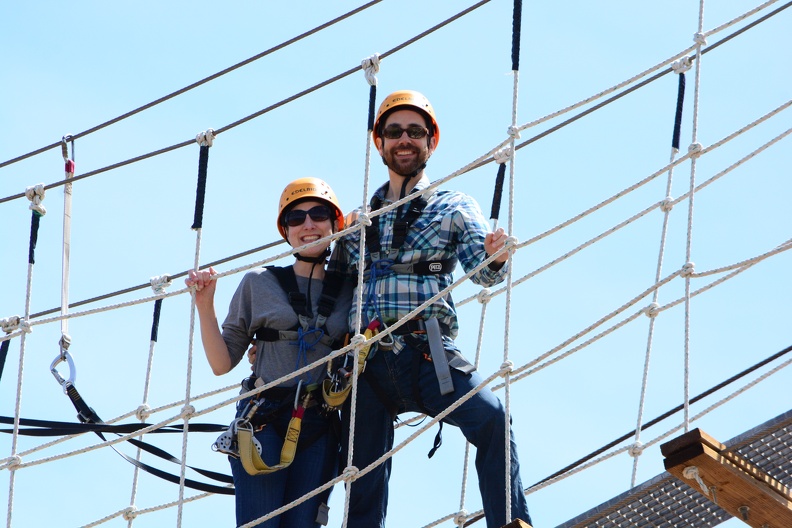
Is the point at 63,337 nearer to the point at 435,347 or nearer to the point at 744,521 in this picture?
the point at 435,347

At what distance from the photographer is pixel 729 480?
410 centimetres

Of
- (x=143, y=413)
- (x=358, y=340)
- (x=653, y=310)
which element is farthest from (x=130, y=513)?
(x=653, y=310)

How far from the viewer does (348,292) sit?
17.6 feet

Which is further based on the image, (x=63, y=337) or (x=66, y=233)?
(x=66, y=233)

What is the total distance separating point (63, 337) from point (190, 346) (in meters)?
0.77

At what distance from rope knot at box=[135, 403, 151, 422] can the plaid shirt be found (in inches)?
60.9

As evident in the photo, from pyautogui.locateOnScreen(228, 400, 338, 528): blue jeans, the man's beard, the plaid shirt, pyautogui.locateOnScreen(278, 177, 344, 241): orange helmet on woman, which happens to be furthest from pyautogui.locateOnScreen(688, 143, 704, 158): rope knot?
pyautogui.locateOnScreen(228, 400, 338, 528): blue jeans

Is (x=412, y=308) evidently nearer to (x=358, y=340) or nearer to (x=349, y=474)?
(x=358, y=340)

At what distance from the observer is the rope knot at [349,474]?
4961 millimetres

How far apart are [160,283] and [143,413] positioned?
2.08 feet

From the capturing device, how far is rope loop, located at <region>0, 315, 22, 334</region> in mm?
6172

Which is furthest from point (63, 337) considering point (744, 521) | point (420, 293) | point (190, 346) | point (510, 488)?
point (744, 521)

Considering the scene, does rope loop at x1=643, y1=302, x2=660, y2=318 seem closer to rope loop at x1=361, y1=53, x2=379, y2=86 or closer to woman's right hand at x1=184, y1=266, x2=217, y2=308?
rope loop at x1=361, y1=53, x2=379, y2=86

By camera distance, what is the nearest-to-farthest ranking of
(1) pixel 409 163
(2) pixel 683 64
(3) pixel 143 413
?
(1) pixel 409 163 < (2) pixel 683 64 < (3) pixel 143 413
